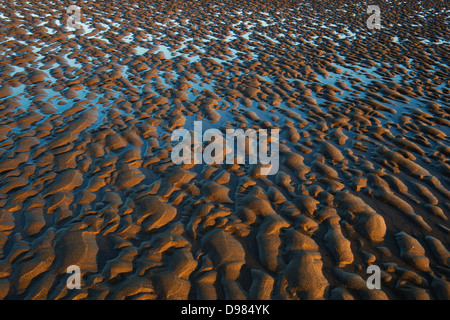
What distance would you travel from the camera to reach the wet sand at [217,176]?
11.1 feet

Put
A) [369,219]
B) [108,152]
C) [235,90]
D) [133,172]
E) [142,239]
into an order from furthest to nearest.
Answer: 1. [235,90]
2. [108,152]
3. [133,172]
4. [369,219]
5. [142,239]

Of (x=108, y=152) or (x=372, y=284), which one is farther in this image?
(x=108, y=152)

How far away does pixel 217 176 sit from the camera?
4992 millimetres

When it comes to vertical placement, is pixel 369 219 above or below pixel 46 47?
above

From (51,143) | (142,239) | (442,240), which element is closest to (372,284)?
(442,240)

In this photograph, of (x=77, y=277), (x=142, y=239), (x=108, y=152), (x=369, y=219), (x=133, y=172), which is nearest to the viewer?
(x=77, y=277)

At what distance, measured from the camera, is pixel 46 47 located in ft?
32.3

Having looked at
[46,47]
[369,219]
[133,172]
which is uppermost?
[369,219]

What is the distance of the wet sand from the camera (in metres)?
3.38

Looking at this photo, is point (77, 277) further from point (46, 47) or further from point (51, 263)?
point (46, 47)

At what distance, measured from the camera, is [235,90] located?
7.95 m
